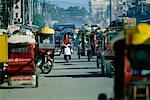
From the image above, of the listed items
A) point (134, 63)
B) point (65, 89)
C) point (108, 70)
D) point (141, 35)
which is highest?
point (141, 35)

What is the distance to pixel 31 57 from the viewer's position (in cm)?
2714

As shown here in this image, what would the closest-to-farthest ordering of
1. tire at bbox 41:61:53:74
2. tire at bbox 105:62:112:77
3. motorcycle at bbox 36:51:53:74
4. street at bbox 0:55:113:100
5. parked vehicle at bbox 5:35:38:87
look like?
street at bbox 0:55:113:100
parked vehicle at bbox 5:35:38:87
tire at bbox 105:62:112:77
motorcycle at bbox 36:51:53:74
tire at bbox 41:61:53:74

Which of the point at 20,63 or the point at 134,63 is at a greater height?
the point at 134,63

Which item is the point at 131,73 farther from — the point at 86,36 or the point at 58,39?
the point at 58,39

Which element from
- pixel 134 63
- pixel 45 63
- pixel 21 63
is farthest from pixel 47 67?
pixel 134 63

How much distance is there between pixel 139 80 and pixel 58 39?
2907 inches

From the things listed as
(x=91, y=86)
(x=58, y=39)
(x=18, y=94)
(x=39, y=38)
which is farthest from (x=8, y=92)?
(x=58, y=39)

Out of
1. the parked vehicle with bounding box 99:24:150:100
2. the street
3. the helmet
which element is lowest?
the street

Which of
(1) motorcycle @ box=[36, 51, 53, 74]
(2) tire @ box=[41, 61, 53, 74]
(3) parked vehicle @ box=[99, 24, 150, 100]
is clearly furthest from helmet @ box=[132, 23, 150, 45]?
(2) tire @ box=[41, 61, 53, 74]

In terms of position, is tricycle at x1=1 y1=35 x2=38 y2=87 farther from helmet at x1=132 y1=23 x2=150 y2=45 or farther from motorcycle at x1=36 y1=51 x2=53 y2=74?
helmet at x1=132 y1=23 x2=150 y2=45

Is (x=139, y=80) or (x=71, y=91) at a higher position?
(x=139, y=80)

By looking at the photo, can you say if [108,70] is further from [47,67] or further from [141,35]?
[141,35]

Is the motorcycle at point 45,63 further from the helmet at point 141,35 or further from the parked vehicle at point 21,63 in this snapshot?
the helmet at point 141,35

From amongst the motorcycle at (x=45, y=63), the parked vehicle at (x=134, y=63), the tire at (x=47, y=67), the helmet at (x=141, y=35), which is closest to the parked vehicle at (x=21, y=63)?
the motorcycle at (x=45, y=63)
